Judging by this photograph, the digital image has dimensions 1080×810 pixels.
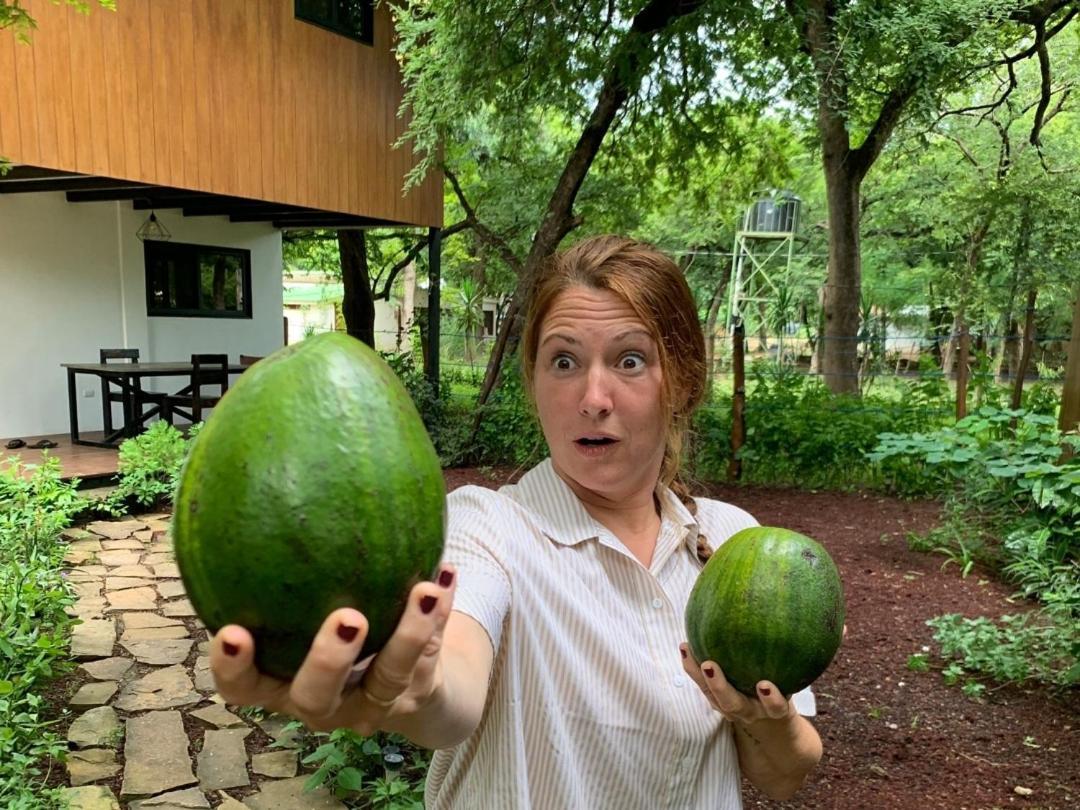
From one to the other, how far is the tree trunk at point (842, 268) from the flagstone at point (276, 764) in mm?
10338

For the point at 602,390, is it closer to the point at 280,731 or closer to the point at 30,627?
the point at 280,731

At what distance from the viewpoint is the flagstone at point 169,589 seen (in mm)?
6082

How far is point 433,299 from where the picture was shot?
41.4ft

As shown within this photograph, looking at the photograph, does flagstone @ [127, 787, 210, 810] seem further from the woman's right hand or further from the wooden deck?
the wooden deck

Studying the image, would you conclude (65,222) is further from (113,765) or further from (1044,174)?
(1044,174)

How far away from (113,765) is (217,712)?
0.68 metres

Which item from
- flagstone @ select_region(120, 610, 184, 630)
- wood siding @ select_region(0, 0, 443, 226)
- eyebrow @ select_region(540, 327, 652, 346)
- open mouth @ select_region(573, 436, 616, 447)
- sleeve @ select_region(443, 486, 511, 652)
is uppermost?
wood siding @ select_region(0, 0, 443, 226)

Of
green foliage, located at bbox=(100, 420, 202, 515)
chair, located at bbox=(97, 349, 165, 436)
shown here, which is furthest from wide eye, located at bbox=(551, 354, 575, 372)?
chair, located at bbox=(97, 349, 165, 436)

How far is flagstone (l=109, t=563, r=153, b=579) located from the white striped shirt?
5516 mm

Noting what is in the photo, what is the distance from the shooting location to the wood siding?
7.74m

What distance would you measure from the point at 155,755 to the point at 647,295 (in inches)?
139

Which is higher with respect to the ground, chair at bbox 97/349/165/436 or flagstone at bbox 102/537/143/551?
chair at bbox 97/349/165/436

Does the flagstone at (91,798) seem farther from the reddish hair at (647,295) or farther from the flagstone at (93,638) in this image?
the reddish hair at (647,295)

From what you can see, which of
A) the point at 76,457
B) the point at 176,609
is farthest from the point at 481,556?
the point at 76,457
